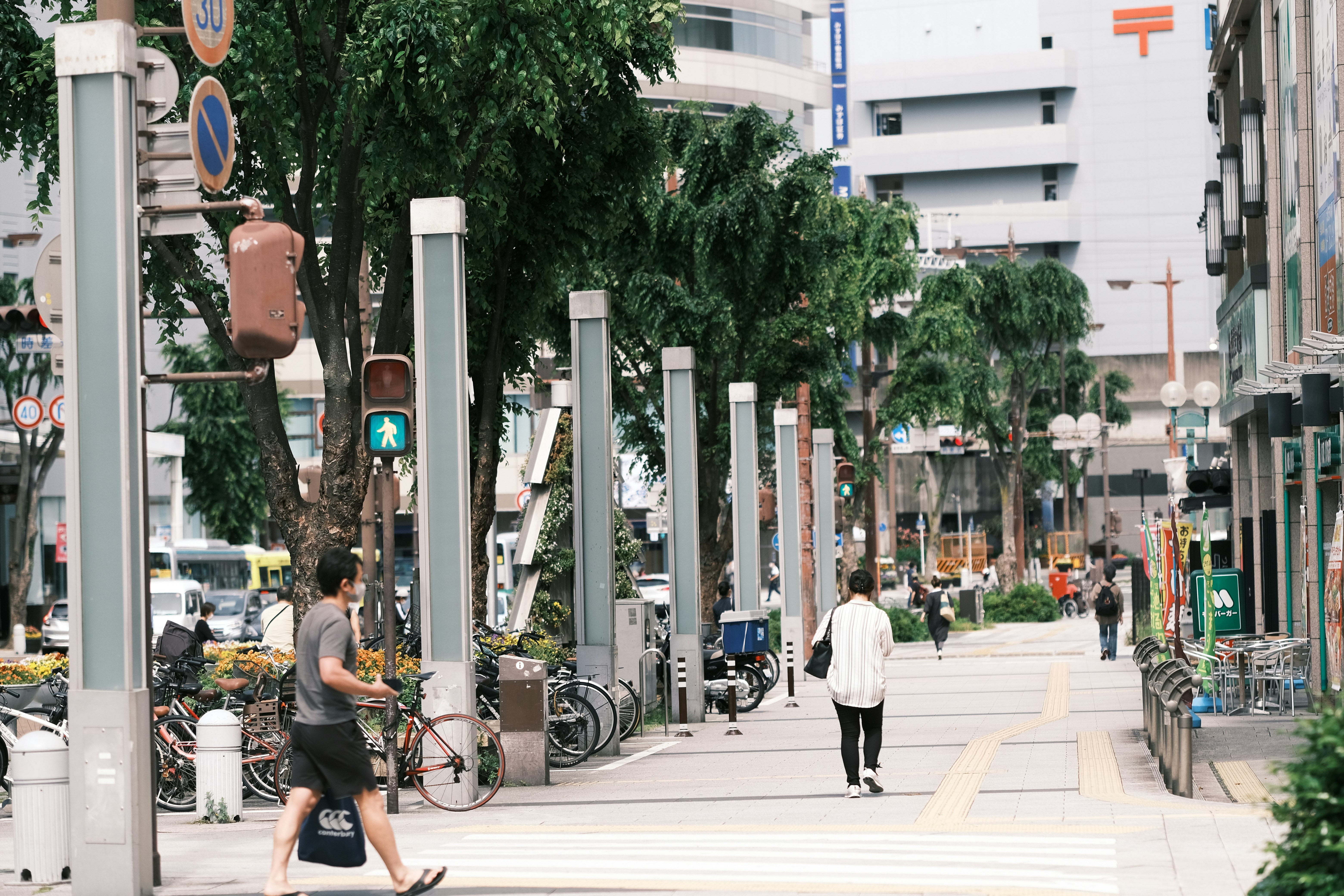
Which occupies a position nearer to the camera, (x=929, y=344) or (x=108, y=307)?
(x=108, y=307)

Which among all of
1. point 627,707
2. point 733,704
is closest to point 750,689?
point 733,704

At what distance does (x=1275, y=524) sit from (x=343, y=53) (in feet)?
49.9

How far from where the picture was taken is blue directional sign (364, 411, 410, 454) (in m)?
11.8

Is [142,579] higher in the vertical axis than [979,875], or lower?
higher

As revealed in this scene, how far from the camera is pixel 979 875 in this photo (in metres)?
8.83

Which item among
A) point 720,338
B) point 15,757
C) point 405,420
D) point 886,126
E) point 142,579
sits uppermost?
point 886,126

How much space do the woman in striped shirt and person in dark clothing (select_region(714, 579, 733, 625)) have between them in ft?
52.7

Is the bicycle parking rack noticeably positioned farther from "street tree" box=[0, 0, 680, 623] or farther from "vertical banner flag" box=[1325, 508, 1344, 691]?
"street tree" box=[0, 0, 680, 623]

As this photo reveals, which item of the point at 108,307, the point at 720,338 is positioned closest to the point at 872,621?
the point at 108,307

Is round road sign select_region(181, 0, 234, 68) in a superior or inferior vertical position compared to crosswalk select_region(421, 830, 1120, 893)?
superior

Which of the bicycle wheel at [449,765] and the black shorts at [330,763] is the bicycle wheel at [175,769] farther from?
the black shorts at [330,763]

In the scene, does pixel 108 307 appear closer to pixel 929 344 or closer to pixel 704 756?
pixel 704 756

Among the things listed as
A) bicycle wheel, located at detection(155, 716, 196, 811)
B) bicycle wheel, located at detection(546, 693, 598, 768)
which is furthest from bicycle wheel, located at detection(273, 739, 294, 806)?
bicycle wheel, located at detection(546, 693, 598, 768)

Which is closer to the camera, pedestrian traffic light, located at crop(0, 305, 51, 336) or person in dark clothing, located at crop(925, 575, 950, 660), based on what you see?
pedestrian traffic light, located at crop(0, 305, 51, 336)
